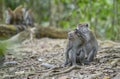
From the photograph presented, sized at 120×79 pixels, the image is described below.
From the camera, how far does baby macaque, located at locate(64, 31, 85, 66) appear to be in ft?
25.8

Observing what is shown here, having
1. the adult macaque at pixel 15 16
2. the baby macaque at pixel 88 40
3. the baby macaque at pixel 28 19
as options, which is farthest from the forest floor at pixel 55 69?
the baby macaque at pixel 28 19

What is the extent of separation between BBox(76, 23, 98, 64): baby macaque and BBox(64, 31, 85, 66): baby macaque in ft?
0.34

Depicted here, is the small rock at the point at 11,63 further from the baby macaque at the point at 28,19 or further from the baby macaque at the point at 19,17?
the baby macaque at the point at 28,19

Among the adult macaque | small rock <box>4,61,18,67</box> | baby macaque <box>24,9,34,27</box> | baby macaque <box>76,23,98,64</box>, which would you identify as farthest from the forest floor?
baby macaque <box>24,9,34,27</box>

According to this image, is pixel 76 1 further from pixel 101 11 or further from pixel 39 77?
pixel 39 77

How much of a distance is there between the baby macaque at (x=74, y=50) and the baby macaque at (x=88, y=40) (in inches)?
4.1

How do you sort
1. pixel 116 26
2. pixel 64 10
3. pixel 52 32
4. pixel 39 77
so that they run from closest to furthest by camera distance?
pixel 39 77, pixel 52 32, pixel 116 26, pixel 64 10

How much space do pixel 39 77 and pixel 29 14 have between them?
9.70 m

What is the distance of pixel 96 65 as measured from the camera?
7887mm

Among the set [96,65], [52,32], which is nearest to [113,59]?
[96,65]

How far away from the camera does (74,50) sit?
7906 mm

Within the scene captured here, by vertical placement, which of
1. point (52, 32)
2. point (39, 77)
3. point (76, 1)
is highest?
point (76, 1)

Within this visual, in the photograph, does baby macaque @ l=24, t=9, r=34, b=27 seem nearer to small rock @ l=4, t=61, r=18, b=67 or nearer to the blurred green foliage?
the blurred green foliage

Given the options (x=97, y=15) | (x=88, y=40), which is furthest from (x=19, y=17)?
(x=88, y=40)
